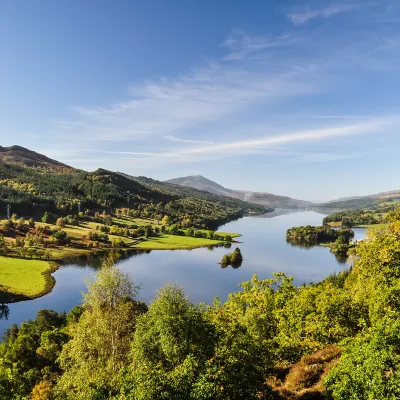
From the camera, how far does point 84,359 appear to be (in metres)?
36.5

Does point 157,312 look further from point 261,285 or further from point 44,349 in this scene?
point 44,349

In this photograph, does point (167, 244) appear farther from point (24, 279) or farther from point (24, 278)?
point (24, 279)

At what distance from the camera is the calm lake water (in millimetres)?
94500

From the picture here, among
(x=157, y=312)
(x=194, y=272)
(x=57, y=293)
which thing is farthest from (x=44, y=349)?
(x=194, y=272)

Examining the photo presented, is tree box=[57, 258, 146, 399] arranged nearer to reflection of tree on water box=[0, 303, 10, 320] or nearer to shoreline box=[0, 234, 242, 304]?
reflection of tree on water box=[0, 303, 10, 320]

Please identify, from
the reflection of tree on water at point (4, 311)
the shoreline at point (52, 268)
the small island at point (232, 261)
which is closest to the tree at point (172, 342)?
the reflection of tree on water at point (4, 311)

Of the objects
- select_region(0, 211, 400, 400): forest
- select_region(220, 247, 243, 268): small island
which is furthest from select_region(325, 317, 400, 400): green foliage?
select_region(220, 247, 243, 268): small island

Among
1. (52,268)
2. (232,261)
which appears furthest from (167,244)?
(52,268)

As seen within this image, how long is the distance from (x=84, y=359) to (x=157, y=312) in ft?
45.7

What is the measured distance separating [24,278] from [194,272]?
62.5m

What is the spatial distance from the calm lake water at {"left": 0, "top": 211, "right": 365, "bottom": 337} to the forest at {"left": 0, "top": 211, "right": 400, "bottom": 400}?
4556 cm

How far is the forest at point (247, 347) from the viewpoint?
57.9 feet

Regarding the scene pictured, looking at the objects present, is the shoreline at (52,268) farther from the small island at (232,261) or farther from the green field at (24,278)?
the small island at (232,261)

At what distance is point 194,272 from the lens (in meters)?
A: 131
